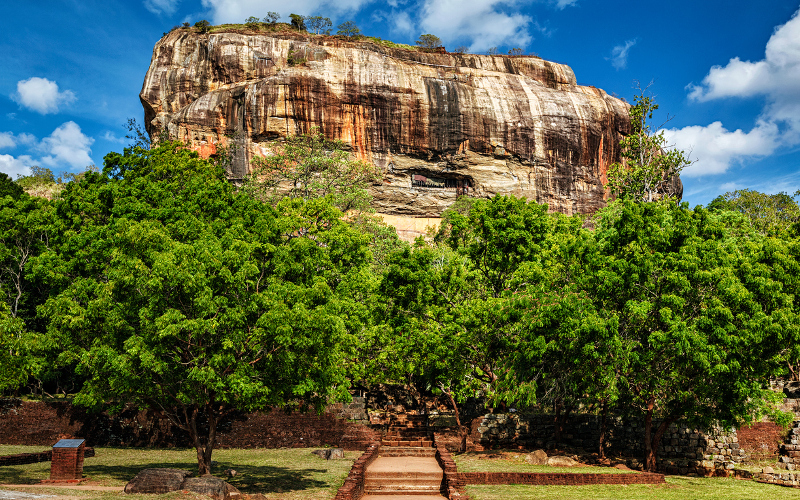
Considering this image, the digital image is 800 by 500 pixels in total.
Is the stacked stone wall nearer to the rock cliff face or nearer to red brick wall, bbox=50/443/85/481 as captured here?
red brick wall, bbox=50/443/85/481

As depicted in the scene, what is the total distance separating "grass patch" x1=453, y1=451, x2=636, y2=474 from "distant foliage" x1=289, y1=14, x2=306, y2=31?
49321 millimetres

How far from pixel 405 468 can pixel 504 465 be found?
2.74 metres

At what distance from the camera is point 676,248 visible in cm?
1647

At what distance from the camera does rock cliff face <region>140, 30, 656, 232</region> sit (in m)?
47.0

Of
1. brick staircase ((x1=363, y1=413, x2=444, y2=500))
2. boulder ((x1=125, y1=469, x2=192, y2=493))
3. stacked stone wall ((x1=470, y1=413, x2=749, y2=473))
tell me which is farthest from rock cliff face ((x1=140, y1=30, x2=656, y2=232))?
boulder ((x1=125, y1=469, x2=192, y2=493))

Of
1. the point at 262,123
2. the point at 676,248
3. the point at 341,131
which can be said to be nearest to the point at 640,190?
the point at 676,248

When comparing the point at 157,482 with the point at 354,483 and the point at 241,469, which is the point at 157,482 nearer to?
the point at 354,483

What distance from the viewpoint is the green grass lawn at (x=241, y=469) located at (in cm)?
1267

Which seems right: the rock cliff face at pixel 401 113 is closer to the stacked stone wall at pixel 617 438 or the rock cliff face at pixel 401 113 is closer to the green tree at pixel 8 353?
the stacked stone wall at pixel 617 438

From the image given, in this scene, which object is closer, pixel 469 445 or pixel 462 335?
pixel 462 335

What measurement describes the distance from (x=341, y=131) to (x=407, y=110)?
5.76 m

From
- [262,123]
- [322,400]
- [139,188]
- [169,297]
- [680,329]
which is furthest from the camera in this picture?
[262,123]

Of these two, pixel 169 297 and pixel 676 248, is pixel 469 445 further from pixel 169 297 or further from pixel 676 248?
pixel 169 297

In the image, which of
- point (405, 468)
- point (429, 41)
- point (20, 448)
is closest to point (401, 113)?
point (429, 41)
